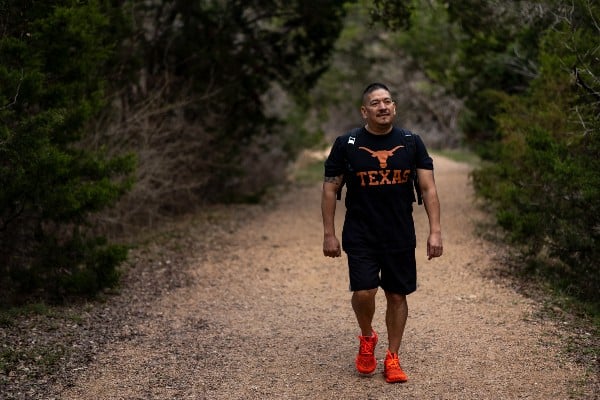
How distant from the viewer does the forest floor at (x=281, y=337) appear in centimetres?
619

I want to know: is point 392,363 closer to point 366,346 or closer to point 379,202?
point 366,346

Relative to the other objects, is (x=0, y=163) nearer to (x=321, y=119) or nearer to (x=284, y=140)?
(x=284, y=140)

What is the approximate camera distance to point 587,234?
873cm

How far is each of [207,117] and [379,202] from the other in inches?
417

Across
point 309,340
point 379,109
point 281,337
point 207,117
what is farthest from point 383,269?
point 207,117

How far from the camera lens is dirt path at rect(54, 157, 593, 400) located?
6152mm

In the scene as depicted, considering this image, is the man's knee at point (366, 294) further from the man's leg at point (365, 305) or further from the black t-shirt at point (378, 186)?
the black t-shirt at point (378, 186)

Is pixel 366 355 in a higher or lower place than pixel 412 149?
lower

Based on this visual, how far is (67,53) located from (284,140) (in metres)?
14.0

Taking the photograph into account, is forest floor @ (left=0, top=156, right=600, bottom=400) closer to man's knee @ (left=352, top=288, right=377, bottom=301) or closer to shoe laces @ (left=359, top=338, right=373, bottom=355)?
shoe laces @ (left=359, top=338, right=373, bottom=355)

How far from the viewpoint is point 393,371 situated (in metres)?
6.13

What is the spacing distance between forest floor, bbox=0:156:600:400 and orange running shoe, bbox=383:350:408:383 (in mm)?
59

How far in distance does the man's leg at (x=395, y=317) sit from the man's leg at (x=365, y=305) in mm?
161

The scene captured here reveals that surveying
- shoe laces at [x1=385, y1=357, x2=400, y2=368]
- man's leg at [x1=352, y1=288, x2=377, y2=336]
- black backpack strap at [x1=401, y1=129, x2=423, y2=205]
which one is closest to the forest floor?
shoe laces at [x1=385, y1=357, x2=400, y2=368]
